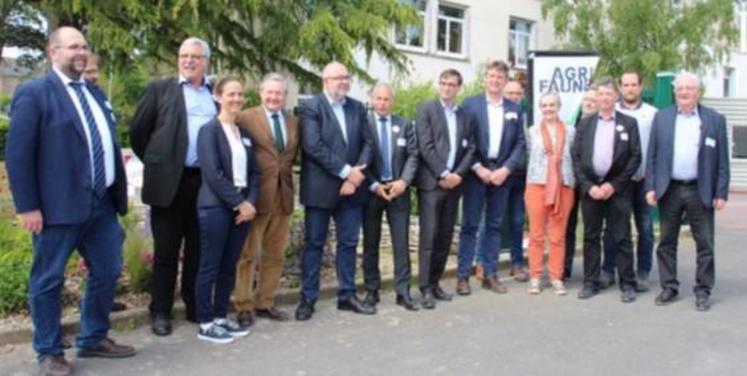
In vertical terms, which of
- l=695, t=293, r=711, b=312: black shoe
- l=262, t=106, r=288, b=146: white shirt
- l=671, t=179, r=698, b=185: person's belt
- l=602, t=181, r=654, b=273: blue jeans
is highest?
l=262, t=106, r=288, b=146: white shirt

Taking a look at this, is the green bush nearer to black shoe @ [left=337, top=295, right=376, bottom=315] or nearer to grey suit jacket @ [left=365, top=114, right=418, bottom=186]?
black shoe @ [left=337, top=295, right=376, bottom=315]

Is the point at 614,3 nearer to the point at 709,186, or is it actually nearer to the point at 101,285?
the point at 709,186

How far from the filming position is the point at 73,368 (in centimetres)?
495

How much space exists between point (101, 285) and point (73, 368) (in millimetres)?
517

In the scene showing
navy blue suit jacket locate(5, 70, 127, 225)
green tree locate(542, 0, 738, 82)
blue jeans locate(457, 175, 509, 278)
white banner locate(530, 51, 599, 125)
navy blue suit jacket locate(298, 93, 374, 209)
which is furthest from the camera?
green tree locate(542, 0, 738, 82)

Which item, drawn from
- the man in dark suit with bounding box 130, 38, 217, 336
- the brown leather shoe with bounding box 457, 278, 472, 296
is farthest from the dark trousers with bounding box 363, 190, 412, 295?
the man in dark suit with bounding box 130, 38, 217, 336

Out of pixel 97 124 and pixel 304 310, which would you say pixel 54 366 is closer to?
pixel 97 124

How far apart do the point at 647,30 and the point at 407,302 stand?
70.9 feet

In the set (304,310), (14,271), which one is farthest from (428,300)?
(14,271)

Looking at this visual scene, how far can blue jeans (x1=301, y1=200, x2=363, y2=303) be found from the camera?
6.35 meters

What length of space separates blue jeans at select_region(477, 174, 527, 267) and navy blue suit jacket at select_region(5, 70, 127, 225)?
4.04 meters

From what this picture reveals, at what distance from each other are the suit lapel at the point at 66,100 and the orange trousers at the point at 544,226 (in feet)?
13.5

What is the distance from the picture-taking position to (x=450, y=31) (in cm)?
2742

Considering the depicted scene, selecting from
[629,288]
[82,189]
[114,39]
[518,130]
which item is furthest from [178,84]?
[114,39]
